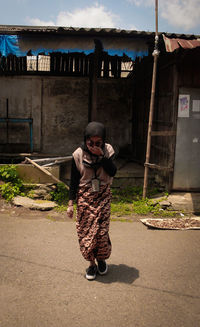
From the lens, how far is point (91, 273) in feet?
11.8

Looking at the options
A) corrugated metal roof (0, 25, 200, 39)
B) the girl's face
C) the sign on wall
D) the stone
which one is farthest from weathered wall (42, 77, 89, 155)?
the girl's face

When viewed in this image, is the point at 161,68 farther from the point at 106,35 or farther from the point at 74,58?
the point at 74,58

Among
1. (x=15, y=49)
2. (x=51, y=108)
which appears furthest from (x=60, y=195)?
(x=51, y=108)

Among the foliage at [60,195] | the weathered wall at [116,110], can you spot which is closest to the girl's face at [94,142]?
the foliage at [60,195]

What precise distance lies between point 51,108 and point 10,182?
3419 mm

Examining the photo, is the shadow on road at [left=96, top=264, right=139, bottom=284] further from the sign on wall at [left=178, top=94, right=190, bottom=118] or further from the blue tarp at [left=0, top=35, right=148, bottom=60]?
the blue tarp at [left=0, top=35, right=148, bottom=60]

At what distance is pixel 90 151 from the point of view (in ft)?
11.5

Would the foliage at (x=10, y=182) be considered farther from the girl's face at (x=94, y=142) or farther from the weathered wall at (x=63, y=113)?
the girl's face at (x=94, y=142)

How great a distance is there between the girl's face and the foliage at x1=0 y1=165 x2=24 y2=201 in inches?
154

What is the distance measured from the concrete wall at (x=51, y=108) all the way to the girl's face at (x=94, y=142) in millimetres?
6352

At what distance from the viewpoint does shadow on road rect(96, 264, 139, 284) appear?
3.57m

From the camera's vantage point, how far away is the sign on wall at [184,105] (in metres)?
6.75

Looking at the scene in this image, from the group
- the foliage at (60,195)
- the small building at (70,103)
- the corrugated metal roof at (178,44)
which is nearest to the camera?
the corrugated metal roof at (178,44)

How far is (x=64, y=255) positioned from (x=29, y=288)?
0.94m
